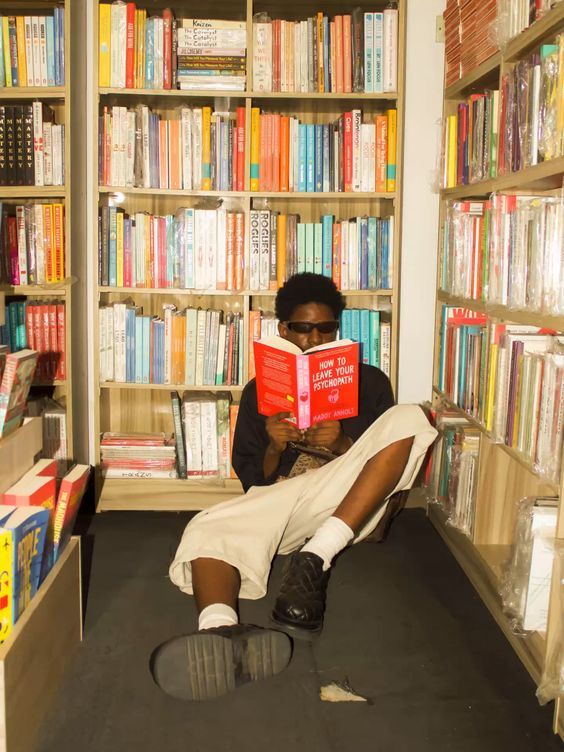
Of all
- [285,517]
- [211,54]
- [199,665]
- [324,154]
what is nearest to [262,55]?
[211,54]

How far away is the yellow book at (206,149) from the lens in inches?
106

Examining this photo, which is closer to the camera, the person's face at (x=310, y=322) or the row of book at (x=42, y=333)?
the person's face at (x=310, y=322)

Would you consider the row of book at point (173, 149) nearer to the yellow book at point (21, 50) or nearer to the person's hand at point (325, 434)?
the yellow book at point (21, 50)

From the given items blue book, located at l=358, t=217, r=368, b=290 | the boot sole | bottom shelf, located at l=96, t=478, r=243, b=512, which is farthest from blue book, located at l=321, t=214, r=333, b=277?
the boot sole

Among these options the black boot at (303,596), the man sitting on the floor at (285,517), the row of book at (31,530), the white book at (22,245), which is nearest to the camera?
the row of book at (31,530)

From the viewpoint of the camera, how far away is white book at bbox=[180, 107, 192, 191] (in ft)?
8.82

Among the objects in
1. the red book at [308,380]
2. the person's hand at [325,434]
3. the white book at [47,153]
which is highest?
the white book at [47,153]

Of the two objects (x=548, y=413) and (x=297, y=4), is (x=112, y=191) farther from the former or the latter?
(x=548, y=413)

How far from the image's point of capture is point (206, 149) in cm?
270

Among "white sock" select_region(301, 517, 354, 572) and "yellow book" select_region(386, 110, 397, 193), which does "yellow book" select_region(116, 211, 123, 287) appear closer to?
"yellow book" select_region(386, 110, 397, 193)

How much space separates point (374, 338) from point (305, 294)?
514 millimetres

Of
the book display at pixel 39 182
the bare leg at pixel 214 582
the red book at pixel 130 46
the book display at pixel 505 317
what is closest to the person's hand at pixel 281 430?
the bare leg at pixel 214 582

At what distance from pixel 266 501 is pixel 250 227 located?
3.64 feet

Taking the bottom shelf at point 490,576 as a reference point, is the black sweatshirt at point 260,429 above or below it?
above
